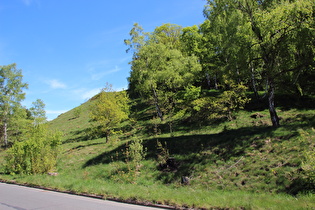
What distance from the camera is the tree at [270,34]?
40.3ft

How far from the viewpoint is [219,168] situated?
11273 millimetres

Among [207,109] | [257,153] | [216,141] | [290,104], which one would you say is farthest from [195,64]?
[257,153]

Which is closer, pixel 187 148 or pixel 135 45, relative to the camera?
pixel 187 148

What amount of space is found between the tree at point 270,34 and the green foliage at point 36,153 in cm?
1605

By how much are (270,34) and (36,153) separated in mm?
19594

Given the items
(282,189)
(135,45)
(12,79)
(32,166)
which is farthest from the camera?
(12,79)

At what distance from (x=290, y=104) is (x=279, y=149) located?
40.2 ft

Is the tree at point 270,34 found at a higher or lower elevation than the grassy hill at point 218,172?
higher

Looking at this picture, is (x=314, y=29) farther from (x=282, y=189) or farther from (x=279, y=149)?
(x=282, y=189)

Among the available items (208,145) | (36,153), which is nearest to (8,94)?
(36,153)

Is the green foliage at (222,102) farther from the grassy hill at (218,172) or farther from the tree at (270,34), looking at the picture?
the tree at (270,34)

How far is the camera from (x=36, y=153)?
671 inches

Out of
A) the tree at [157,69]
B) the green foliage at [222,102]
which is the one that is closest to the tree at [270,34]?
the green foliage at [222,102]

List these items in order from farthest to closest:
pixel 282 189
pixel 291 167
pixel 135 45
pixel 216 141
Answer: pixel 135 45, pixel 216 141, pixel 291 167, pixel 282 189
